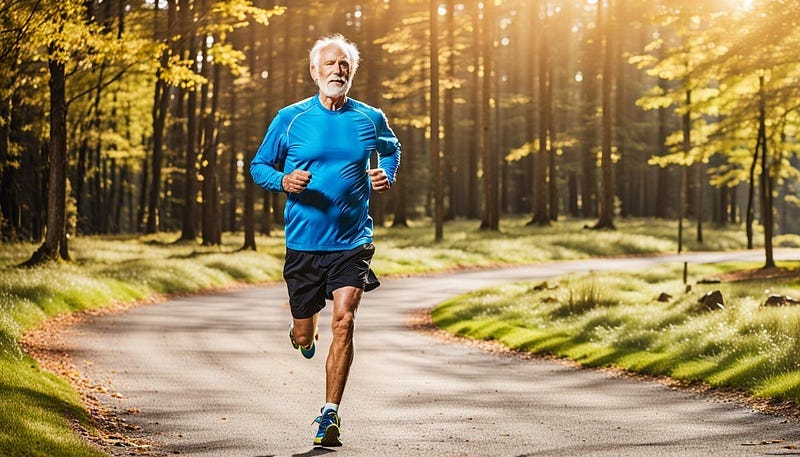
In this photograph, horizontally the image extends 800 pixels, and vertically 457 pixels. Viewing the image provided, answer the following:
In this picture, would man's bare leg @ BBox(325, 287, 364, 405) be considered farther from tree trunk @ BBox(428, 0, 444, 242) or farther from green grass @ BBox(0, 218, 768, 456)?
tree trunk @ BBox(428, 0, 444, 242)

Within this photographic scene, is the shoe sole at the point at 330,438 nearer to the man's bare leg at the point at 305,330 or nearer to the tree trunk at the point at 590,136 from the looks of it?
the man's bare leg at the point at 305,330

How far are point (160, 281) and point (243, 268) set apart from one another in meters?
5.30

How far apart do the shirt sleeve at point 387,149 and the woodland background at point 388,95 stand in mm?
11248

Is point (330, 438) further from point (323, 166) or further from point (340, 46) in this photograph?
point (340, 46)

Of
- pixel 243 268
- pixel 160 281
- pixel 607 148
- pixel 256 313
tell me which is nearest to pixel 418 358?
pixel 256 313

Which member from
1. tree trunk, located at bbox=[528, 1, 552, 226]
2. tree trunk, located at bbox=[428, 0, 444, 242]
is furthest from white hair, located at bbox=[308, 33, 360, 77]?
tree trunk, located at bbox=[528, 1, 552, 226]

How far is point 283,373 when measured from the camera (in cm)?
1252

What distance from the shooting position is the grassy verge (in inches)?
472

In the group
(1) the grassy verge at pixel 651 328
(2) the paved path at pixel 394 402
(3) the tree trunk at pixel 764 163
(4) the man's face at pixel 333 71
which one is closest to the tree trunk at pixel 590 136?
(3) the tree trunk at pixel 764 163

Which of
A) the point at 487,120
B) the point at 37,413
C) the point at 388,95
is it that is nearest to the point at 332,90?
the point at 37,413

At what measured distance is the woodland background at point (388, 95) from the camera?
870 inches

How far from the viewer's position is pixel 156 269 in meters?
27.0

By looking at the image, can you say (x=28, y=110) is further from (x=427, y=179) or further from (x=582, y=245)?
(x=427, y=179)

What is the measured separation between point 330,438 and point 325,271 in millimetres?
1167
